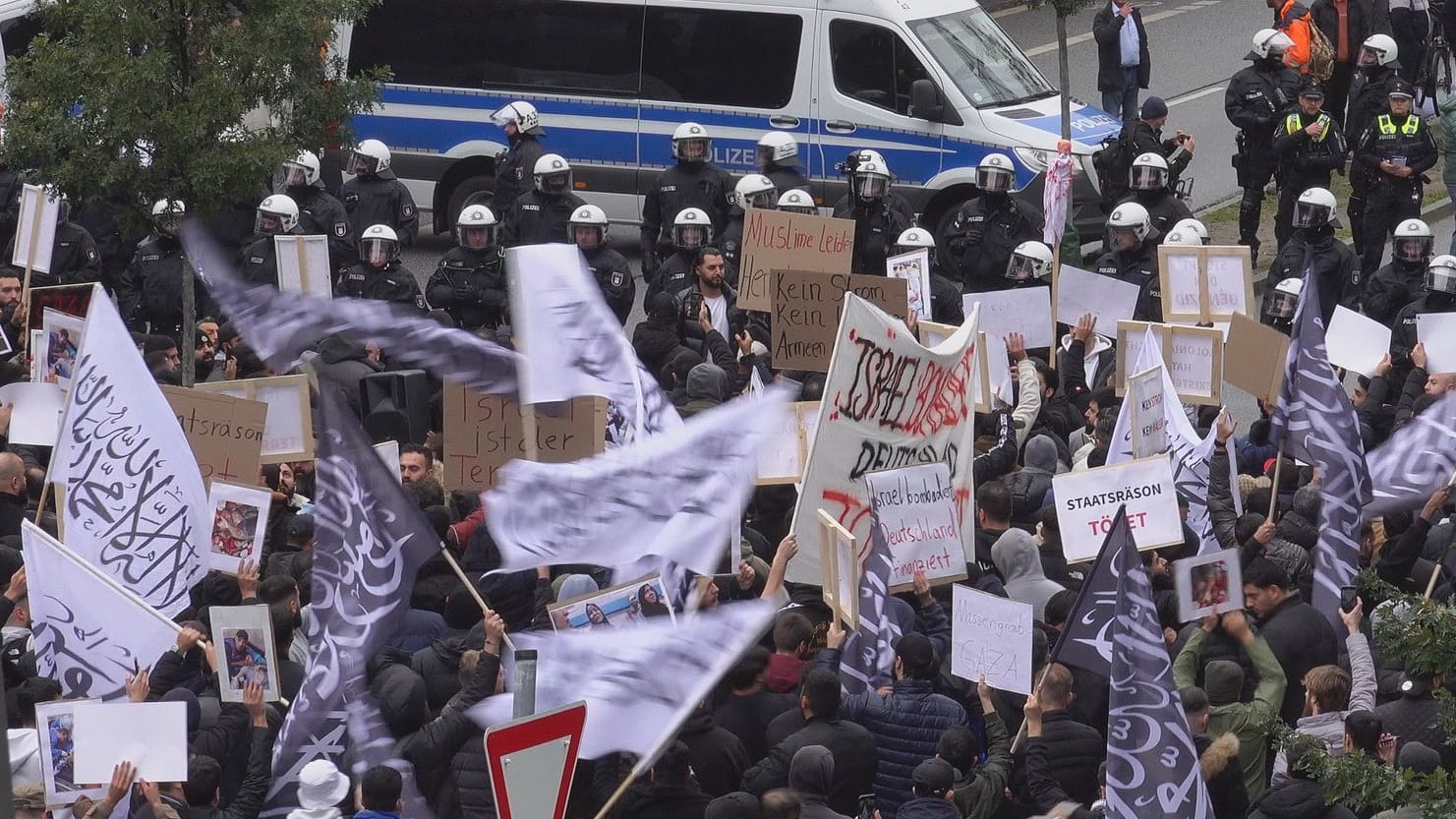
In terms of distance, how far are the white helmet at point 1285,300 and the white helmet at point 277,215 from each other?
21.2 ft

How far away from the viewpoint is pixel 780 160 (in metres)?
16.5

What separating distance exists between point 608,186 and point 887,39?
2.62m

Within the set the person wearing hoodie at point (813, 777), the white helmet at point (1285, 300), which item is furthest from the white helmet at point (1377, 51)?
the person wearing hoodie at point (813, 777)

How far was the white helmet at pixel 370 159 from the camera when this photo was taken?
16703mm

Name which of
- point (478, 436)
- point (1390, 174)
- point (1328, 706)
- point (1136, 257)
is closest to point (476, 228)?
point (1136, 257)

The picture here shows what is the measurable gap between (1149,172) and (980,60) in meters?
3.44

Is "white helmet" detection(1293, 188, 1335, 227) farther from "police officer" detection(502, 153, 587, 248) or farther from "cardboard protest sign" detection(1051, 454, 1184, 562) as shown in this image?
"cardboard protest sign" detection(1051, 454, 1184, 562)

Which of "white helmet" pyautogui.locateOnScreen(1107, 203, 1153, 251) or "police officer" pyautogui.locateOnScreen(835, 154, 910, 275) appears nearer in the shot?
"white helmet" pyautogui.locateOnScreen(1107, 203, 1153, 251)

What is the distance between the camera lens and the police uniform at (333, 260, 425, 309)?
570 inches

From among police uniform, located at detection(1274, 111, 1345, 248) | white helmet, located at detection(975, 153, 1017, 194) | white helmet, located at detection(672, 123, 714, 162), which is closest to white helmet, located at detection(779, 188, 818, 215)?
white helmet, located at detection(975, 153, 1017, 194)

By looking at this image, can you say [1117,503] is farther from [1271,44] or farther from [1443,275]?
[1271,44]

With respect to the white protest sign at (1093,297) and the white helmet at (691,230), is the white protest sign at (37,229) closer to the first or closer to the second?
the white helmet at (691,230)

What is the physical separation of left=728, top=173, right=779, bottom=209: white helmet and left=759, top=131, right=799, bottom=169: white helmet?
0.88 meters

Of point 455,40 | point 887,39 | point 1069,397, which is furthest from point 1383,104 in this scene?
point 455,40
